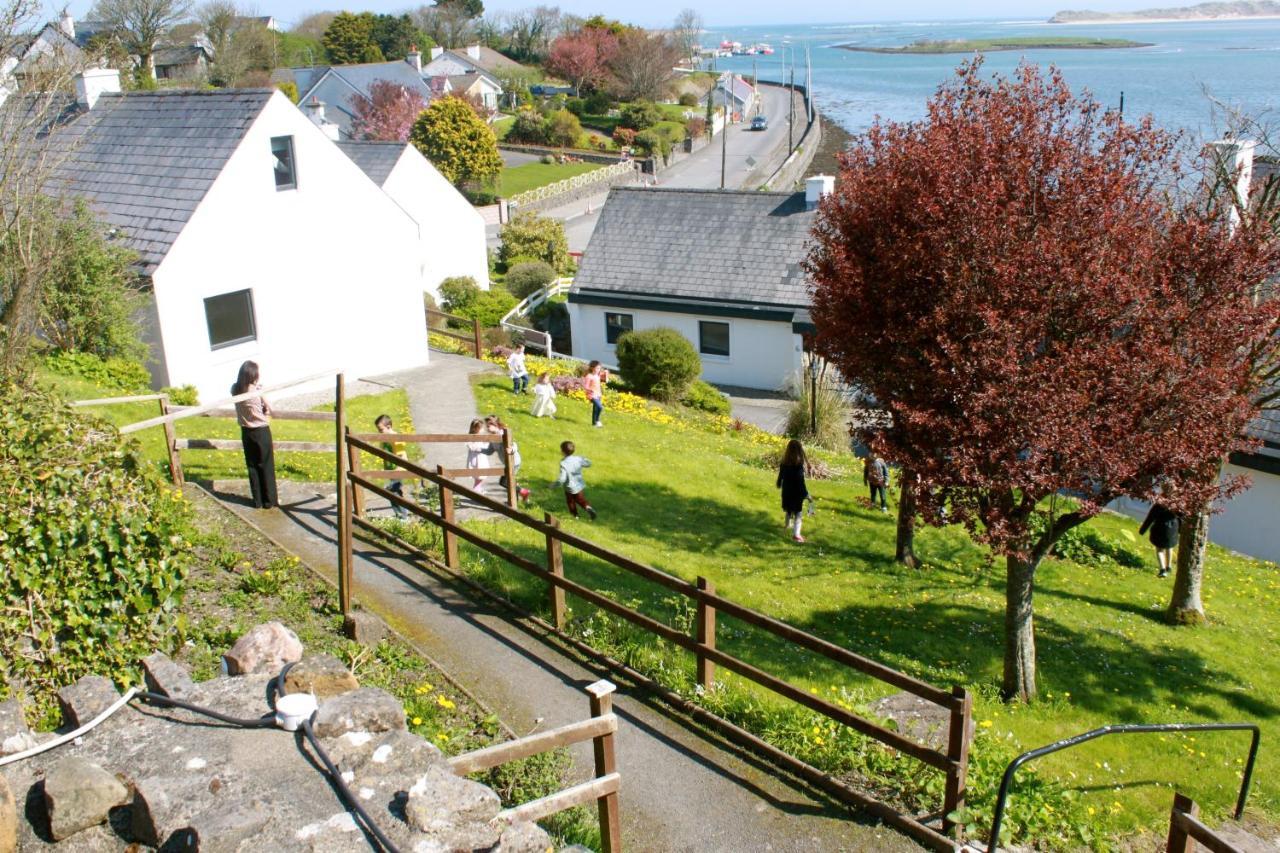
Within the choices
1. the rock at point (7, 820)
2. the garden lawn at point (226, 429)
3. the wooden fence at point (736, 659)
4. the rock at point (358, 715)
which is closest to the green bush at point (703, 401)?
the garden lawn at point (226, 429)

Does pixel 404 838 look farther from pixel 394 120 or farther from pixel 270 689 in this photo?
pixel 394 120

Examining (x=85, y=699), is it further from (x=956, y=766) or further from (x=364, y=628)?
(x=956, y=766)

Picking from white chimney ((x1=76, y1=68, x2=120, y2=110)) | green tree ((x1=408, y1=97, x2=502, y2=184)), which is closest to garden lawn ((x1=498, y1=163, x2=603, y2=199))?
green tree ((x1=408, y1=97, x2=502, y2=184))

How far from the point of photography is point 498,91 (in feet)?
353

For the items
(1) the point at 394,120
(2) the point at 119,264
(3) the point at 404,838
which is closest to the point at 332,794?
(3) the point at 404,838

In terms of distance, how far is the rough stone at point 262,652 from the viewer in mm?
7527

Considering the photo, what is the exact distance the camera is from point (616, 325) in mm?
37406

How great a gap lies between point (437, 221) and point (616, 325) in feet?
32.0

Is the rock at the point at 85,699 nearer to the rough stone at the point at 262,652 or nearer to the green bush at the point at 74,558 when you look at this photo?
the green bush at the point at 74,558

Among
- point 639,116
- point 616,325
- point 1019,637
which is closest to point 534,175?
point 639,116

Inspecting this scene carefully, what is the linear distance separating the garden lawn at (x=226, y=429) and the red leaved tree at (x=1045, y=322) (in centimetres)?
858

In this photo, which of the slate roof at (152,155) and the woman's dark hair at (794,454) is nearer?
the woman's dark hair at (794,454)

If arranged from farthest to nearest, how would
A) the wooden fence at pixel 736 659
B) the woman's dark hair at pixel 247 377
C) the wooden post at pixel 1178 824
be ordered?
the woman's dark hair at pixel 247 377, the wooden fence at pixel 736 659, the wooden post at pixel 1178 824

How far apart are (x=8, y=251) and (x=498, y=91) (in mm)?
94218
